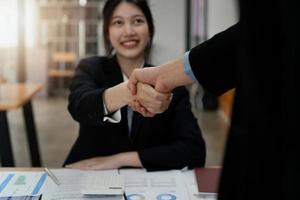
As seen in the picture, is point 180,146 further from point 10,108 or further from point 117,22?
point 10,108

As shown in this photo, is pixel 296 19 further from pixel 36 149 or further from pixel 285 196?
pixel 36 149

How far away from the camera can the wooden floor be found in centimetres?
382

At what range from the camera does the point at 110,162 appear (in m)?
1.32

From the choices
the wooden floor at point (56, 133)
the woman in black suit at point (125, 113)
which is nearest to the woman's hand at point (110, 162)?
the woman in black suit at point (125, 113)

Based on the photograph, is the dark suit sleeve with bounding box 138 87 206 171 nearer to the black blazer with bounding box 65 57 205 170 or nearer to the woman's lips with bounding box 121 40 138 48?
the black blazer with bounding box 65 57 205 170

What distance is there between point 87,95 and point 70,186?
358 mm

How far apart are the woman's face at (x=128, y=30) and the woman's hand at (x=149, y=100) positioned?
1.11 feet

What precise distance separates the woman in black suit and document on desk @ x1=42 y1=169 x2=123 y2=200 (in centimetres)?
6

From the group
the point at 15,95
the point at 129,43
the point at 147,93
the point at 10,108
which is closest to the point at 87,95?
the point at 147,93

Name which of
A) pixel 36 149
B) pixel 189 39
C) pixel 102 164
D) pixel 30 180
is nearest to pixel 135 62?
pixel 102 164

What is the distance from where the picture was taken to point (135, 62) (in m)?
1.65

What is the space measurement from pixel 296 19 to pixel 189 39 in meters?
6.48

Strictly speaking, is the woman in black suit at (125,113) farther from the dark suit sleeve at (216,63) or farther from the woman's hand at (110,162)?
the dark suit sleeve at (216,63)

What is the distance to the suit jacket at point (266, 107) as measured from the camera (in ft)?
1.59
